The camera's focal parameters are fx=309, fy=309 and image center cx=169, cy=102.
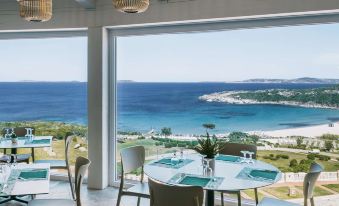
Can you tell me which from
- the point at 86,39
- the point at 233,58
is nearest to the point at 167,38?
the point at 233,58

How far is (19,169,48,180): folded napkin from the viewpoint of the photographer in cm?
274

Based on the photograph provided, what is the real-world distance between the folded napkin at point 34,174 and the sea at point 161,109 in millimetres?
2091

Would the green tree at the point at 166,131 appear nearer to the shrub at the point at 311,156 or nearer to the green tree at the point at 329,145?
the shrub at the point at 311,156

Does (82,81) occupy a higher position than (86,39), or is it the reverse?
(86,39)

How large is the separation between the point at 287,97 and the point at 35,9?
10.5 ft

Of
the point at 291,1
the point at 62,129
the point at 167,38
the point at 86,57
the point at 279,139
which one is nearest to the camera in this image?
the point at 291,1

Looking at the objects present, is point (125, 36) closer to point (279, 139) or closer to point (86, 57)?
point (86, 57)

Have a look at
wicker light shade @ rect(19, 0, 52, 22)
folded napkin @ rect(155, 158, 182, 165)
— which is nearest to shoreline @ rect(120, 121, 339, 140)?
folded napkin @ rect(155, 158, 182, 165)

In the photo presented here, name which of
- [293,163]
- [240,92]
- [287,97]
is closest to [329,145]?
[293,163]

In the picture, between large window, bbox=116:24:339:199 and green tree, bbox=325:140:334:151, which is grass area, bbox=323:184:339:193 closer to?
large window, bbox=116:24:339:199

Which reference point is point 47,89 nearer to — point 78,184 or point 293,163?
point 78,184

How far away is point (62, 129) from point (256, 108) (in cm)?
327

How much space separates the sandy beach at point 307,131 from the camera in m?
3.81

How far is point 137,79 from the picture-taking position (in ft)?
16.1
